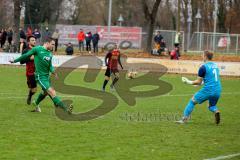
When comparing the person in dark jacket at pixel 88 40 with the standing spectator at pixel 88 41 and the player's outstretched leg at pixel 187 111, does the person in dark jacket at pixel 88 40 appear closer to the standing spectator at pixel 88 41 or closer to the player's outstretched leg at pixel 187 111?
the standing spectator at pixel 88 41

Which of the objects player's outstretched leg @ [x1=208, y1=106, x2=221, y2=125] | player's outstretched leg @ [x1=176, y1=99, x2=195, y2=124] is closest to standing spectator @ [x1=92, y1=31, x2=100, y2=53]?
player's outstretched leg @ [x1=176, y1=99, x2=195, y2=124]

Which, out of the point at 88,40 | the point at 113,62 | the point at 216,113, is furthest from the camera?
the point at 88,40

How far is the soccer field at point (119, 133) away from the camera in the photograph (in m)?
10.5

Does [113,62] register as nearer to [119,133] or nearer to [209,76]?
[209,76]

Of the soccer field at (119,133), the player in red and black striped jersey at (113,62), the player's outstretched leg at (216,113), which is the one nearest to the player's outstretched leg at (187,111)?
the soccer field at (119,133)

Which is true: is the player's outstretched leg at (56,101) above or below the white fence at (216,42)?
below

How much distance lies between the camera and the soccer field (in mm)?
10523

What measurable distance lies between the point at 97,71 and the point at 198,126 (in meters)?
22.3

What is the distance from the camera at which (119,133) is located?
12.9 meters

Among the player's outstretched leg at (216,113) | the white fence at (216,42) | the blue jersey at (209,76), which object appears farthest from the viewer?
the white fence at (216,42)

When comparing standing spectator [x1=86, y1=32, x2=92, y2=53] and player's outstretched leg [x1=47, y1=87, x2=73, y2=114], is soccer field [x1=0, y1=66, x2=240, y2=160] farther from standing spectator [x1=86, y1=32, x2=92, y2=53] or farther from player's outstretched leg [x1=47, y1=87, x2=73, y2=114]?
standing spectator [x1=86, y1=32, x2=92, y2=53]

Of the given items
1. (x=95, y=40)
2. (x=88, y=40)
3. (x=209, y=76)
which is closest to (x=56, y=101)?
(x=209, y=76)

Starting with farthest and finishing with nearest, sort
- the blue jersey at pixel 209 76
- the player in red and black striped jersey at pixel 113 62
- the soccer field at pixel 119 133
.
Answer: the player in red and black striped jersey at pixel 113 62
the blue jersey at pixel 209 76
the soccer field at pixel 119 133

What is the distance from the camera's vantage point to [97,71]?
3650 centimetres
